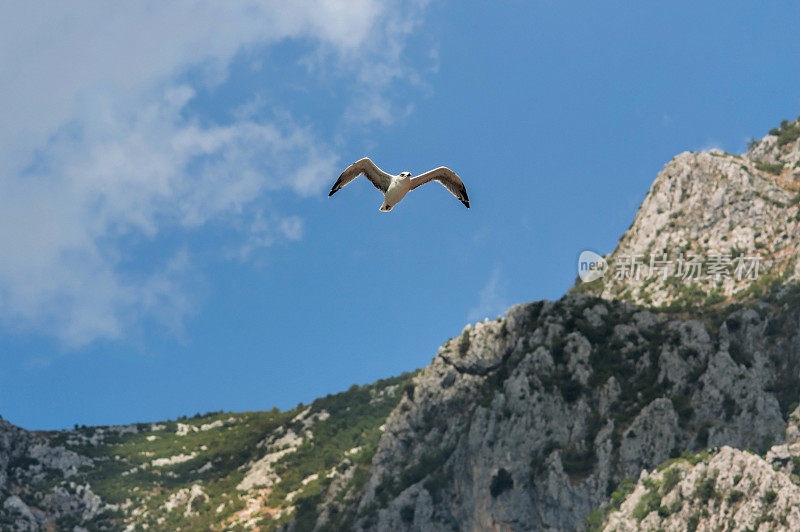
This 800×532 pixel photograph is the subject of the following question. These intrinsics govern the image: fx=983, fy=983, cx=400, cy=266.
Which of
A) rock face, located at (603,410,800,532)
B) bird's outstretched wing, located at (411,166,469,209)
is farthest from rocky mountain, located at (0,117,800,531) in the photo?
bird's outstretched wing, located at (411,166,469,209)

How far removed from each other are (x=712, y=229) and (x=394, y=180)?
133554mm

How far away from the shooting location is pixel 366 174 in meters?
38.8

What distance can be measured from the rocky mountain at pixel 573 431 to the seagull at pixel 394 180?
210 ft

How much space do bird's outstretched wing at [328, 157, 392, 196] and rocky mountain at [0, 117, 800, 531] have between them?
64.8m

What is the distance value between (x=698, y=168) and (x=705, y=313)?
177 ft

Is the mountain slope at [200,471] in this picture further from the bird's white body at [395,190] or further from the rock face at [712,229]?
the bird's white body at [395,190]

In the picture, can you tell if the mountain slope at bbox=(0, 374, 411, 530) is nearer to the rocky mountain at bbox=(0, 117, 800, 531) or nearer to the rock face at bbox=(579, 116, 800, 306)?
the rocky mountain at bbox=(0, 117, 800, 531)

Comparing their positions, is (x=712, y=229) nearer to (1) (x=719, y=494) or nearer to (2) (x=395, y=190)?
(1) (x=719, y=494)

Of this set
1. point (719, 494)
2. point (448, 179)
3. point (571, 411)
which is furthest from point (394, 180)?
point (571, 411)

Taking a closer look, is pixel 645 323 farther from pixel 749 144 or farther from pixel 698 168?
pixel 749 144

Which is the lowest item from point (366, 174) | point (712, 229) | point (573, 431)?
point (366, 174)

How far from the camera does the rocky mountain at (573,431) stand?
105875 mm

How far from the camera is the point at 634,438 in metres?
108

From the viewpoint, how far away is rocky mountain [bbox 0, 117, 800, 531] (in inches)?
4168
